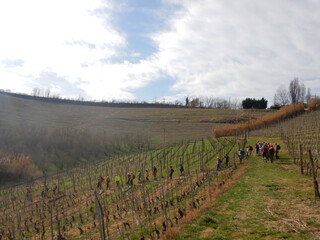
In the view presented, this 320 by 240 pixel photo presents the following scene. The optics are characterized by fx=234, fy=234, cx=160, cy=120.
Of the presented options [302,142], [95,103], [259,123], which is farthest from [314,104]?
[95,103]

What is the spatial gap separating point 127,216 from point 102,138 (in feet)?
132

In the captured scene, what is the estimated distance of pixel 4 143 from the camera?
149ft

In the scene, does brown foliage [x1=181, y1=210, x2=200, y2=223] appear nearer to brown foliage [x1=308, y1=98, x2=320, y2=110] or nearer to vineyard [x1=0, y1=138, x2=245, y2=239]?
vineyard [x1=0, y1=138, x2=245, y2=239]

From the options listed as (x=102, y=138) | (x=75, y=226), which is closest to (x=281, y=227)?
(x=75, y=226)

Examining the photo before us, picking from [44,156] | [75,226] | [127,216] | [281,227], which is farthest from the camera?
[44,156]

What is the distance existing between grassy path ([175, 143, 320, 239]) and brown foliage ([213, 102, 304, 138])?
2762 cm

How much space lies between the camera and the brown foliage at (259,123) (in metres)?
42.3

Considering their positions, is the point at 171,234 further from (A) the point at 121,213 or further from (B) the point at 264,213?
(A) the point at 121,213

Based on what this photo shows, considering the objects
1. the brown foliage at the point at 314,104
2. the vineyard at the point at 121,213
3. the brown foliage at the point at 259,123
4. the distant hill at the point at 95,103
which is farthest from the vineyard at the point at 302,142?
the distant hill at the point at 95,103

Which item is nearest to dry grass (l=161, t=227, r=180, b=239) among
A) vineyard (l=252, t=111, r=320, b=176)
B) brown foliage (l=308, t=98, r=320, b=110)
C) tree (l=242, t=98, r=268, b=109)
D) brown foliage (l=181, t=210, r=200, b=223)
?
brown foliage (l=181, t=210, r=200, b=223)

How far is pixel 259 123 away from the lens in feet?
147

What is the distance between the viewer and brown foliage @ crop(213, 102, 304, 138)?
42.3m

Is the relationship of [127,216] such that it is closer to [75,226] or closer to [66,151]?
[75,226]

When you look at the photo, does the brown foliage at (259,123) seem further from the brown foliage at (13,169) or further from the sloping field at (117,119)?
the brown foliage at (13,169)
